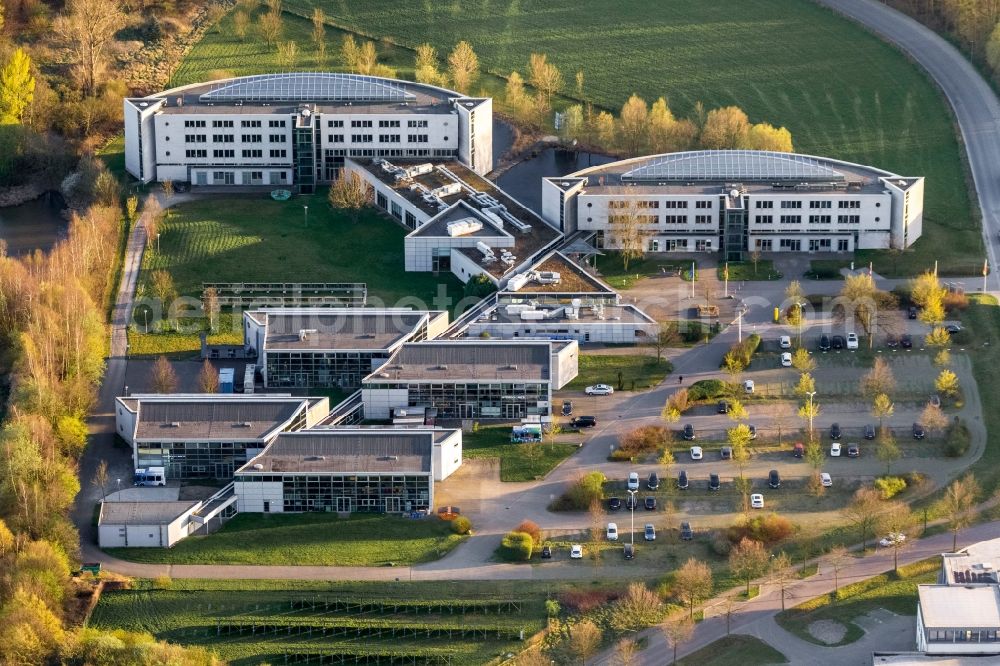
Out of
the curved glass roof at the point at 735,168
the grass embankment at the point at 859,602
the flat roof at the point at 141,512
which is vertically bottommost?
the grass embankment at the point at 859,602

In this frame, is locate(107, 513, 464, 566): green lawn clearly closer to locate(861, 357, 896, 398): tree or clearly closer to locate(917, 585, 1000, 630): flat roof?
locate(917, 585, 1000, 630): flat roof

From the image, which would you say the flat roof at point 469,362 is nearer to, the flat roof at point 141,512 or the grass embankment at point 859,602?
the flat roof at point 141,512

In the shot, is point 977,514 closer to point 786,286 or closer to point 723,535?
point 723,535

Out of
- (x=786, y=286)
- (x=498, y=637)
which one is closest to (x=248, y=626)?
(x=498, y=637)

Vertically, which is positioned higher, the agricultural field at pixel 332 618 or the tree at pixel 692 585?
the tree at pixel 692 585

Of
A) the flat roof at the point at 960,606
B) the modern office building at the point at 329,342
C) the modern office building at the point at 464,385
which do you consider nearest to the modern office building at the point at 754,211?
the modern office building at the point at 329,342

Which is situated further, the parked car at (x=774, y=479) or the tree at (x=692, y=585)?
the parked car at (x=774, y=479)

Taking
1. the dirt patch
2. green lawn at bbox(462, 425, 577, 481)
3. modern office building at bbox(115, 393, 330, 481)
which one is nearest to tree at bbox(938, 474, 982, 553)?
the dirt patch

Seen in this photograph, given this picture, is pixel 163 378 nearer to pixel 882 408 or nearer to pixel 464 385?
pixel 464 385

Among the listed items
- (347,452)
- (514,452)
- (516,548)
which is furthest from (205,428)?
(516,548)
